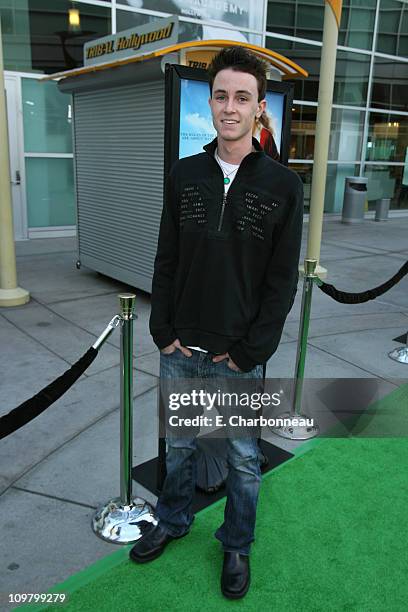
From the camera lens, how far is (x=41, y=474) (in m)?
3.10

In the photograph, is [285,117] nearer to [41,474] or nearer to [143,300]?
[41,474]

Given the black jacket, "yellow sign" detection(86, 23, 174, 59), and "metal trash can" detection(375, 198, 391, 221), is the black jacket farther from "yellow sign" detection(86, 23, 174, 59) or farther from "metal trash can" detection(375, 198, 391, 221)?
"metal trash can" detection(375, 198, 391, 221)

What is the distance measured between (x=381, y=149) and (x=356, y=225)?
353 centimetres

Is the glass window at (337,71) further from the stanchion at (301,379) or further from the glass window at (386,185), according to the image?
the stanchion at (301,379)

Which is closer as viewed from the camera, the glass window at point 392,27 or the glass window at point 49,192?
the glass window at point 49,192

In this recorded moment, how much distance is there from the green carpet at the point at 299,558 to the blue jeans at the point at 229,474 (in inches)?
7.9

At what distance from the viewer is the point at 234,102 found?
6.57 feet

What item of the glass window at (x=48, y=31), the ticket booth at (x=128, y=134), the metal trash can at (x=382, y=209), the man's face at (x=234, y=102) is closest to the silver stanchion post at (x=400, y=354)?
the ticket booth at (x=128, y=134)

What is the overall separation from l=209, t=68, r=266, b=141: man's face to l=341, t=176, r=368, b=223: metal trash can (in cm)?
1283

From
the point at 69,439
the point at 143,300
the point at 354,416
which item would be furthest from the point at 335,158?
the point at 69,439

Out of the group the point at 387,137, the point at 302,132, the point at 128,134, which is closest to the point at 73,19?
the point at 128,134

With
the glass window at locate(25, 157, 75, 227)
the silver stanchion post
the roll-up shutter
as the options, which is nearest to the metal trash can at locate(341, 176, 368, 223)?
the glass window at locate(25, 157, 75, 227)

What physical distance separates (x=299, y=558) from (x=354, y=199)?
12.9m

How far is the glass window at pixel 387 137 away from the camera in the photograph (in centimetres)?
1579
